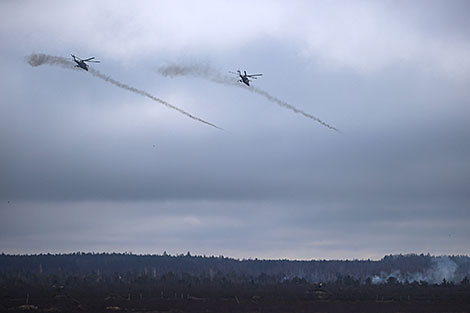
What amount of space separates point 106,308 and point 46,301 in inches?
884

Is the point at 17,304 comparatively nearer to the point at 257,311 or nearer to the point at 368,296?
the point at 257,311

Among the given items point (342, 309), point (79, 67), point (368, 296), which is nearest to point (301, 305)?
point (342, 309)

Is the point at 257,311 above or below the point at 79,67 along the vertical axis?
below

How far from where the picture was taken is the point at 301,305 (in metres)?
141

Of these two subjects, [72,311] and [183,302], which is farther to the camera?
[183,302]

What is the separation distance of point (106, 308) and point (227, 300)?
32.7 metres

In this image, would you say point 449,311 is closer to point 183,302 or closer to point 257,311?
point 257,311

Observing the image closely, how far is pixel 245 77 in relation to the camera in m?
107

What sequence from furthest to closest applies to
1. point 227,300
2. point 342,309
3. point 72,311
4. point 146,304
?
point 227,300, point 146,304, point 342,309, point 72,311

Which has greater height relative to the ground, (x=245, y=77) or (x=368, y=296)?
(x=245, y=77)

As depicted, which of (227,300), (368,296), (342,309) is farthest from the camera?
(368,296)

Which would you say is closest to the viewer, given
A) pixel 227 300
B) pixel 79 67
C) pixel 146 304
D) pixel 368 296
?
pixel 79 67

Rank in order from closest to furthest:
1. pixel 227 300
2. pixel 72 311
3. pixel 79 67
→ pixel 79 67 → pixel 72 311 → pixel 227 300

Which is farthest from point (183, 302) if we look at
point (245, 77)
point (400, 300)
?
point (245, 77)
